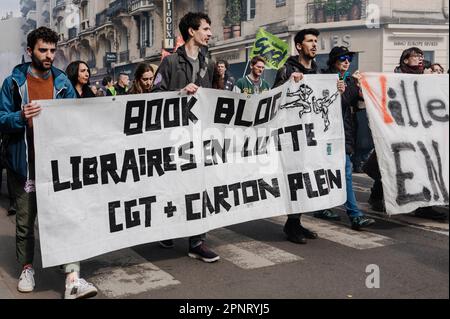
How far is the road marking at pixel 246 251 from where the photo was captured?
4516 mm

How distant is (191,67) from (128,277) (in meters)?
1.77

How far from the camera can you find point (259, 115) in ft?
15.9

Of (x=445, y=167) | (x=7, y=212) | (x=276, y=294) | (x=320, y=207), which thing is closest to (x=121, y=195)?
(x=276, y=294)

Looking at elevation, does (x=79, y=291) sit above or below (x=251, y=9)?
below

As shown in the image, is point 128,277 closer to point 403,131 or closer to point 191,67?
point 191,67

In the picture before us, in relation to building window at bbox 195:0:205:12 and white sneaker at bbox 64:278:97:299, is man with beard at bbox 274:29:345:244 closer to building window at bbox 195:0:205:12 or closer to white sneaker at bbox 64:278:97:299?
white sneaker at bbox 64:278:97:299

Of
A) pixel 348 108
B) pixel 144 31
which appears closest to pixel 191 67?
pixel 348 108

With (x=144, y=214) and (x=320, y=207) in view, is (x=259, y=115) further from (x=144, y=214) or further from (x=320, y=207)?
(x=144, y=214)

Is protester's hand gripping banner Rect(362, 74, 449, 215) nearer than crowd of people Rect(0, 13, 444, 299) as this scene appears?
No

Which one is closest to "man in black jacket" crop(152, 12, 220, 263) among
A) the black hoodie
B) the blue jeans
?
the black hoodie

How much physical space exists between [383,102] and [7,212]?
4.89 metres

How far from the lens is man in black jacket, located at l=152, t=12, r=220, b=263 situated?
4.57 meters

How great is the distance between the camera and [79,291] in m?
3.71

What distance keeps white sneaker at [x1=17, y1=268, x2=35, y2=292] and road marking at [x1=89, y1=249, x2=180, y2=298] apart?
43 cm
